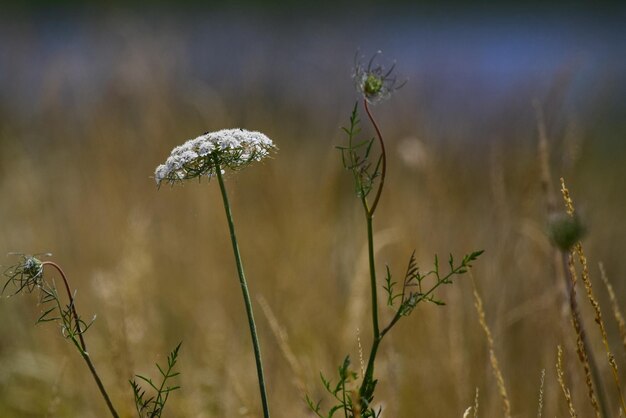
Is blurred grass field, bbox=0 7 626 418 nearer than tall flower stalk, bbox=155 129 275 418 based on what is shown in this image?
No

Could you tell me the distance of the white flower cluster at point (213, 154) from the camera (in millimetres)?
970

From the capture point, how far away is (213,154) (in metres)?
0.98

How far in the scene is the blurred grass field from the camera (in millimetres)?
2328

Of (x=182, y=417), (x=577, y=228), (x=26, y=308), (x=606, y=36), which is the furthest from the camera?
(x=606, y=36)

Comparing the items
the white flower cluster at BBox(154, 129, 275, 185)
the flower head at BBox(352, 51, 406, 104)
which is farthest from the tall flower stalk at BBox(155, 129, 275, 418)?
the flower head at BBox(352, 51, 406, 104)

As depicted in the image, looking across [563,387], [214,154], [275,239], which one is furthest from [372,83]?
[275,239]

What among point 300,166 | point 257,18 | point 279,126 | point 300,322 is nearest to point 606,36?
point 257,18

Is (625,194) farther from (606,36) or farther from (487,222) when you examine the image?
(606,36)

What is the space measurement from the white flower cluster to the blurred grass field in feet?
1.81

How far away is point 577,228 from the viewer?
0.84 m

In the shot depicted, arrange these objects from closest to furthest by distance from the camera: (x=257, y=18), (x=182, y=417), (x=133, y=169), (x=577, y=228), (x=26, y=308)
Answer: (x=577, y=228), (x=182, y=417), (x=26, y=308), (x=133, y=169), (x=257, y=18)

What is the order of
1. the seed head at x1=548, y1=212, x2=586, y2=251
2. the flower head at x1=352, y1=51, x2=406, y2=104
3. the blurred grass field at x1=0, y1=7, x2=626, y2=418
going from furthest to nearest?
the blurred grass field at x1=0, y1=7, x2=626, y2=418 → the flower head at x1=352, y1=51, x2=406, y2=104 → the seed head at x1=548, y1=212, x2=586, y2=251

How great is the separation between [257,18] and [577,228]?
21.3 ft

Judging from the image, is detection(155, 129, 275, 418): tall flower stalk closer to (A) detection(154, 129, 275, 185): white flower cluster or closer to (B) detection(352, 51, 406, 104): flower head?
(A) detection(154, 129, 275, 185): white flower cluster
